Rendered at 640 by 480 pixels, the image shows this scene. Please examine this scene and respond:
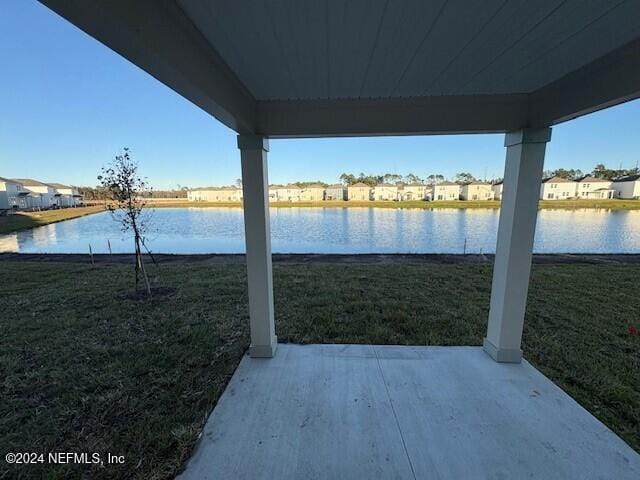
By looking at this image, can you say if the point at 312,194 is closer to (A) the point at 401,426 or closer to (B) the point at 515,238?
(B) the point at 515,238

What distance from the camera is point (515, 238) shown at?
7.55 feet

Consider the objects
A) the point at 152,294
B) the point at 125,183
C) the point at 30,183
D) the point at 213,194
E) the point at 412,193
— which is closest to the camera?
the point at 125,183

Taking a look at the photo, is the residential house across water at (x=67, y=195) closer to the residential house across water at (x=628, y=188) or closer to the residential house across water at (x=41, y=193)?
the residential house across water at (x=41, y=193)

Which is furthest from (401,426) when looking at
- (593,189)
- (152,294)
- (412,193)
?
(593,189)

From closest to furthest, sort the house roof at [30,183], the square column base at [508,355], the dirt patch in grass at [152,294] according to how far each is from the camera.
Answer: the square column base at [508,355] < the dirt patch in grass at [152,294] < the house roof at [30,183]

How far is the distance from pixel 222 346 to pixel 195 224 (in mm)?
12671

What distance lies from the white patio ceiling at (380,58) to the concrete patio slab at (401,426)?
6.61ft

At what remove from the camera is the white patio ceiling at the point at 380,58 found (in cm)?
105

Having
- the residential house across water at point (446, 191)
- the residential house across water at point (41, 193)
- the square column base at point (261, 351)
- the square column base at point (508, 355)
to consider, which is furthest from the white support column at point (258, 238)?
the residential house across water at point (41, 193)

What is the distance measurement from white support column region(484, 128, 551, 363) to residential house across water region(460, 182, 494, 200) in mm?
31405

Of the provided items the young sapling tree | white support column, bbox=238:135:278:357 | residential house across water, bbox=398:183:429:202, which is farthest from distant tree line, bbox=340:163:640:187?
white support column, bbox=238:135:278:357

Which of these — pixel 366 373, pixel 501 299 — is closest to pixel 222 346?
pixel 366 373

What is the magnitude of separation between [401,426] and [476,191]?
34270mm

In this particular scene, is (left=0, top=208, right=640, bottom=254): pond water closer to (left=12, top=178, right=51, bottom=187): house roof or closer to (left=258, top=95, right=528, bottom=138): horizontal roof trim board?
(left=258, top=95, right=528, bottom=138): horizontal roof trim board
